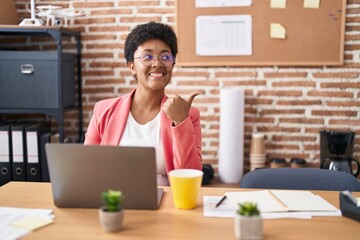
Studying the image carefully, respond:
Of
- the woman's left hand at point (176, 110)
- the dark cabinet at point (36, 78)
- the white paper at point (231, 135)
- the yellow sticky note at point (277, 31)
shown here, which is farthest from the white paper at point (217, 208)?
the yellow sticky note at point (277, 31)

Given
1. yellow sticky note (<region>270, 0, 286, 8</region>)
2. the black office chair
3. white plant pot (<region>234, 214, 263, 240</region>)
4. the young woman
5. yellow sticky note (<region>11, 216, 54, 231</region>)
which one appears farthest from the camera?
yellow sticky note (<region>270, 0, 286, 8</region>)

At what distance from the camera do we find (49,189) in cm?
140

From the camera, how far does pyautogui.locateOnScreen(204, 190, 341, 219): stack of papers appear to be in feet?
3.80

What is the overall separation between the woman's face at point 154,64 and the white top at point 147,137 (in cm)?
15

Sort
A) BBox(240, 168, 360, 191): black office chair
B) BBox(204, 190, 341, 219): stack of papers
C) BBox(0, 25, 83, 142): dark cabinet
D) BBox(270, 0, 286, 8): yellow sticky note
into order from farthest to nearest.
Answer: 1. BBox(270, 0, 286, 8): yellow sticky note
2. BBox(0, 25, 83, 142): dark cabinet
3. BBox(240, 168, 360, 191): black office chair
4. BBox(204, 190, 341, 219): stack of papers

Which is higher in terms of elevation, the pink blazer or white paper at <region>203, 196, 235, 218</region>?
the pink blazer

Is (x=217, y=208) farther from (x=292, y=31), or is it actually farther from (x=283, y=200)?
(x=292, y=31)

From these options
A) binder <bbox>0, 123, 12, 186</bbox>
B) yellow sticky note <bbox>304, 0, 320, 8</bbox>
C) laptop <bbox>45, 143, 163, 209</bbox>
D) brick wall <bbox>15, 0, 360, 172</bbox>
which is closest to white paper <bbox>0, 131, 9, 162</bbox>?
binder <bbox>0, 123, 12, 186</bbox>

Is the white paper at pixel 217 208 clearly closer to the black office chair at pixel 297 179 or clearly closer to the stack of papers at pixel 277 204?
the stack of papers at pixel 277 204

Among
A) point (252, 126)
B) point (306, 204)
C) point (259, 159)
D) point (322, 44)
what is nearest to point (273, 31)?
point (322, 44)

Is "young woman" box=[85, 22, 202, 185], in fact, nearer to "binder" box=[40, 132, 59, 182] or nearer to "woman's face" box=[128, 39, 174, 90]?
"woman's face" box=[128, 39, 174, 90]

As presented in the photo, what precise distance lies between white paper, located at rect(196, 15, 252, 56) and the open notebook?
1.66 metres

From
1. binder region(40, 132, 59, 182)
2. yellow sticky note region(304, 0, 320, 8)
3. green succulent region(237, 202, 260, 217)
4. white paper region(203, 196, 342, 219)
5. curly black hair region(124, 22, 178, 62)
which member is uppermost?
yellow sticky note region(304, 0, 320, 8)

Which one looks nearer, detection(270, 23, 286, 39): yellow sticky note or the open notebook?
the open notebook
